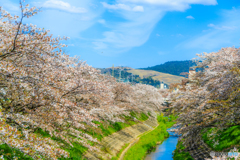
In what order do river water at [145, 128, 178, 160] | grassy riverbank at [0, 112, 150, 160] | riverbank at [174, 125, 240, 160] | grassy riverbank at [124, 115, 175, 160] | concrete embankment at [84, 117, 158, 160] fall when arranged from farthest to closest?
river water at [145, 128, 178, 160] → grassy riverbank at [124, 115, 175, 160] → concrete embankment at [84, 117, 158, 160] → riverbank at [174, 125, 240, 160] → grassy riverbank at [0, 112, 150, 160]

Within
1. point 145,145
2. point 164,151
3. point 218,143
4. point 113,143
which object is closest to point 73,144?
point 113,143

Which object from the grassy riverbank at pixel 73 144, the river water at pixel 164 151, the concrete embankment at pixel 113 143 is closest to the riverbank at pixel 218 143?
Result: the river water at pixel 164 151

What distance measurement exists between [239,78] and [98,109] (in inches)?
338

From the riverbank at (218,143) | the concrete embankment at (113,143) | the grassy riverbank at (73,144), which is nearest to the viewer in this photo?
the grassy riverbank at (73,144)

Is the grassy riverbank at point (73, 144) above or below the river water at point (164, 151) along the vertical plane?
above

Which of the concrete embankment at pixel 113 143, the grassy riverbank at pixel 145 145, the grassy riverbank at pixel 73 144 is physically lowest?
the grassy riverbank at pixel 145 145

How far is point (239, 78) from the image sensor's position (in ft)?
31.9

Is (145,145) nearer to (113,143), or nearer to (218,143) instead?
(113,143)

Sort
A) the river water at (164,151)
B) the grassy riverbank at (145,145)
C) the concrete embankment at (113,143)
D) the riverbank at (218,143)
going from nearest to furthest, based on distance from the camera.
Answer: the riverbank at (218,143) < the concrete embankment at (113,143) < the grassy riverbank at (145,145) < the river water at (164,151)

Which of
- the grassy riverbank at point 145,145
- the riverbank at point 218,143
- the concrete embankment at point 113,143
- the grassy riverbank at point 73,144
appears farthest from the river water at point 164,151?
the grassy riverbank at point 73,144

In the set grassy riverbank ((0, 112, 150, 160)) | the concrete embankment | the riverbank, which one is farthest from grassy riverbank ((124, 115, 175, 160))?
the riverbank

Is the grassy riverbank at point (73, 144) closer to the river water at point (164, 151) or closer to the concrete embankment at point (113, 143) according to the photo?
the concrete embankment at point (113, 143)

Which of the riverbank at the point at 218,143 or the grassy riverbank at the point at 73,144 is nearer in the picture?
the grassy riverbank at the point at 73,144

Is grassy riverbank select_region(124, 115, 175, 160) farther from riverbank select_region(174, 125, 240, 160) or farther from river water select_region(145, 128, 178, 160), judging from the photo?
riverbank select_region(174, 125, 240, 160)
